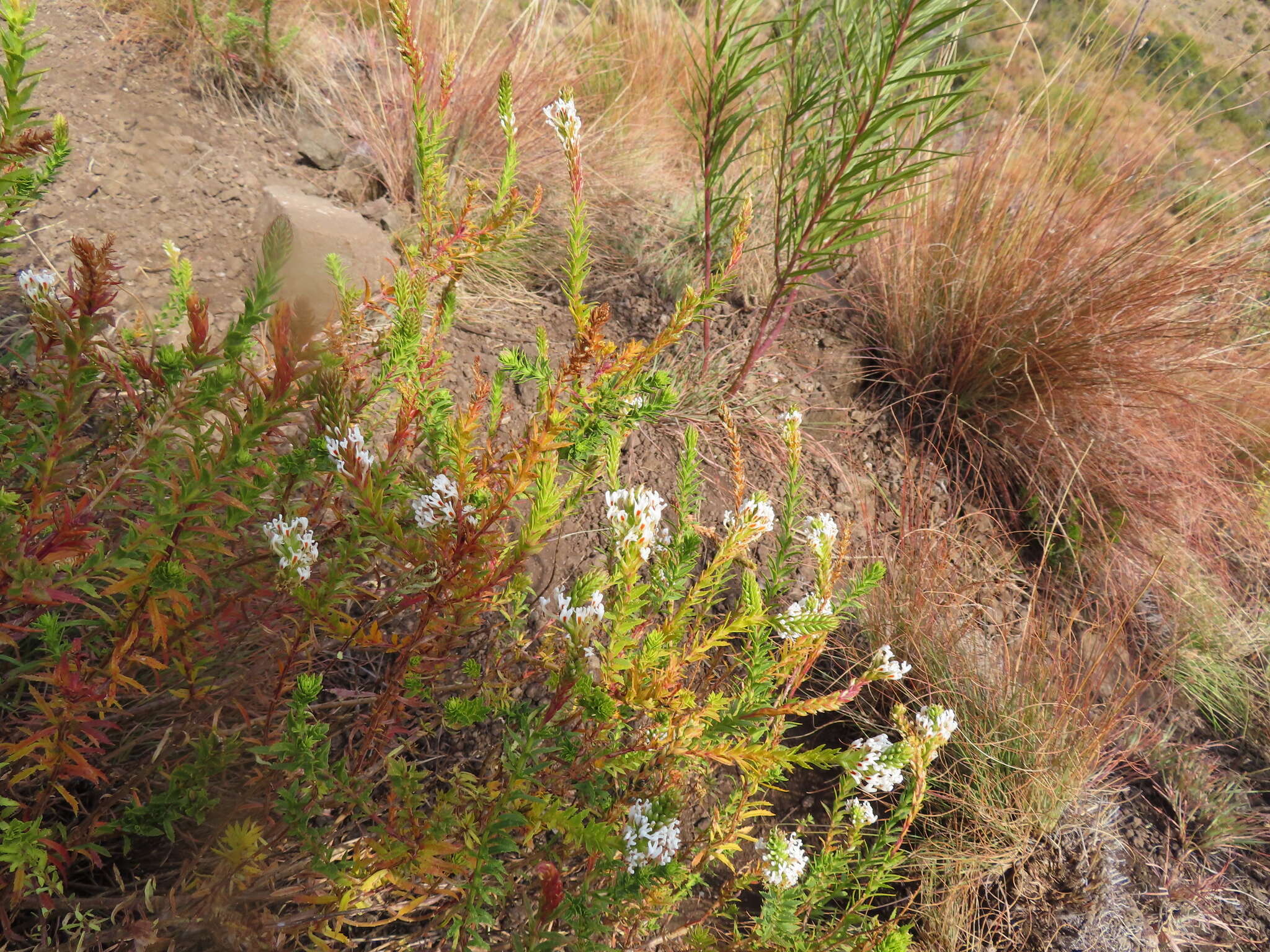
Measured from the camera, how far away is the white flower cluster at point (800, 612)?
1111 millimetres

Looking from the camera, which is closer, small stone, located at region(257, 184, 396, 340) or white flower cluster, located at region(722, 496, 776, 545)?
white flower cluster, located at region(722, 496, 776, 545)

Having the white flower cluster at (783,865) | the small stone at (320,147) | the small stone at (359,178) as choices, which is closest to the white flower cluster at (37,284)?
the white flower cluster at (783,865)

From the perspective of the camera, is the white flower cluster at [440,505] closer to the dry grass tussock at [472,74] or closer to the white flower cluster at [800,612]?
the white flower cluster at [800,612]

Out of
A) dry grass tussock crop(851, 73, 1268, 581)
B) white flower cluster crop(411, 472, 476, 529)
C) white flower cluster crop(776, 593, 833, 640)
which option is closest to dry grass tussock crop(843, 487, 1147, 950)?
dry grass tussock crop(851, 73, 1268, 581)

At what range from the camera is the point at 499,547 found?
1.08m

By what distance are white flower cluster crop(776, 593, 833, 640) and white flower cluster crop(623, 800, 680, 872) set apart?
0.32 metres

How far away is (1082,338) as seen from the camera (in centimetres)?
264

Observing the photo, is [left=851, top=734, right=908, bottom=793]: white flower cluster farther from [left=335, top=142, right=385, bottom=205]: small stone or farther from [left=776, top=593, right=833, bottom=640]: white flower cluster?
[left=335, top=142, right=385, bottom=205]: small stone

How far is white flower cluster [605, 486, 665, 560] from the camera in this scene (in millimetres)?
939

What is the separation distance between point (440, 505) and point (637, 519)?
0.28m

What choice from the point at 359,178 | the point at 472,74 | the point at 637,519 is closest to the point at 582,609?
the point at 637,519

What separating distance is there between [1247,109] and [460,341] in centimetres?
557

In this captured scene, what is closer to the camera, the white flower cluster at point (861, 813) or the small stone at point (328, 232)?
the white flower cluster at point (861, 813)

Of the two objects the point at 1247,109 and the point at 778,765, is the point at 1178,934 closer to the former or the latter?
the point at 778,765
